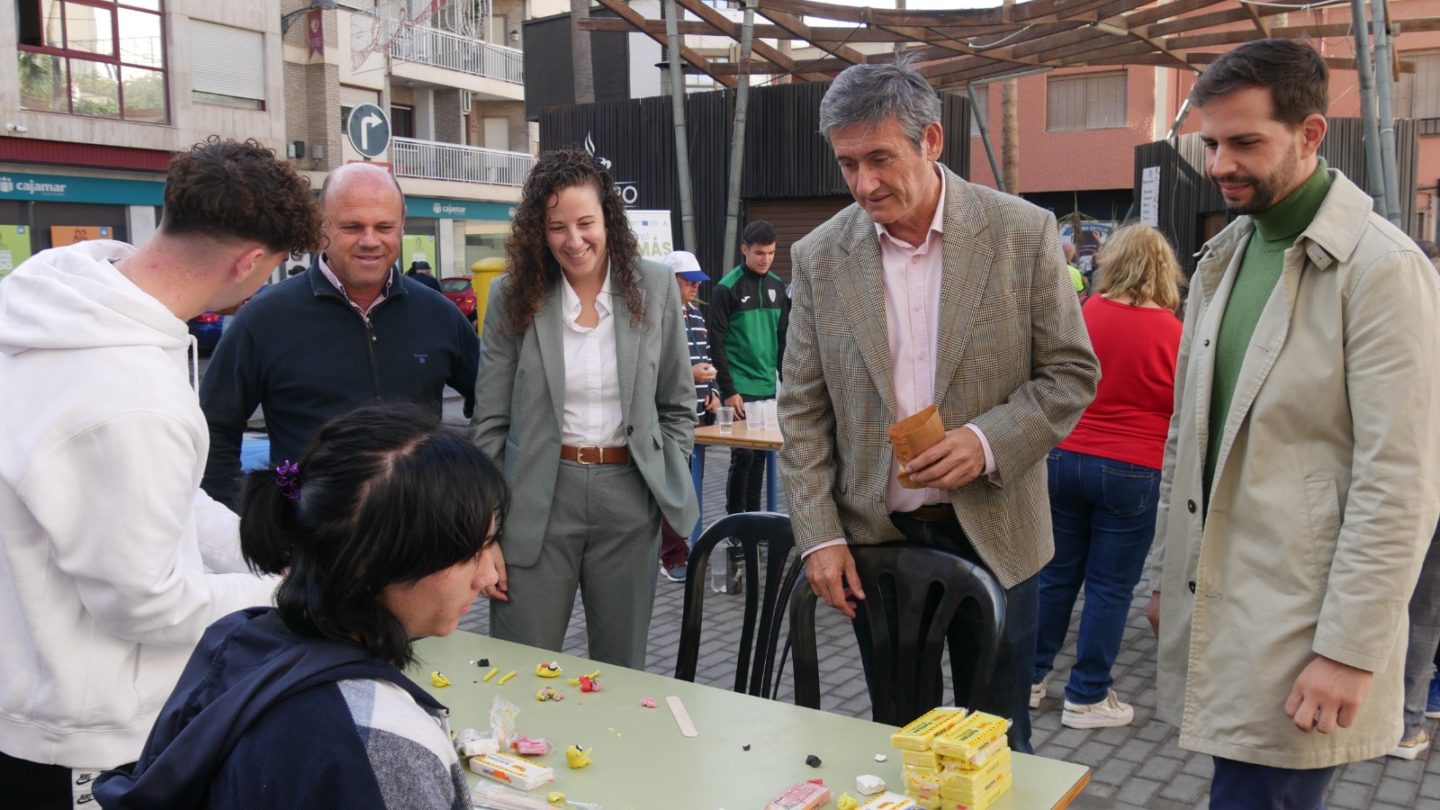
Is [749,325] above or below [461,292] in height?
below

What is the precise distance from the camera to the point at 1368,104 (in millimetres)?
9211

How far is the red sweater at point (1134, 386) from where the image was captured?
430 centimetres

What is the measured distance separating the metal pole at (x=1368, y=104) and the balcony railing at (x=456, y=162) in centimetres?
2214

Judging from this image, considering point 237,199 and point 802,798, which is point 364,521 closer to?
point 802,798

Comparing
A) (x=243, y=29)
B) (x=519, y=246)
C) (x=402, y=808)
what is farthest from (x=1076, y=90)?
(x=402, y=808)

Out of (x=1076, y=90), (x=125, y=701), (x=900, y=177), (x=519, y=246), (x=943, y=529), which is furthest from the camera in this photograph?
(x=1076, y=90)

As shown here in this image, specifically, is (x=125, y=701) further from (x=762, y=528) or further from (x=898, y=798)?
(x=762, y=528)

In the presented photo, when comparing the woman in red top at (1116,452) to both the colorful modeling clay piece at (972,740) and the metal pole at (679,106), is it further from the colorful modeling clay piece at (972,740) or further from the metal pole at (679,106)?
the metal pole at (679,106)

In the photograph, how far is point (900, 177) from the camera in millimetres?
2559

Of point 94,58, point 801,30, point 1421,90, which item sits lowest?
point 801,30

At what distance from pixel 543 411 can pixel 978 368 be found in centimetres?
125

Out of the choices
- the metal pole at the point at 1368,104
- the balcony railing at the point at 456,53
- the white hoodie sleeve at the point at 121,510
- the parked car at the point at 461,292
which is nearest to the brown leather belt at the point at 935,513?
the white hoodie sleeve at the point at 121,510

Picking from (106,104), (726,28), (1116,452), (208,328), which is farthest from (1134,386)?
(106,104)

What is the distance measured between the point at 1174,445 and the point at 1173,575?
1.04 feet
